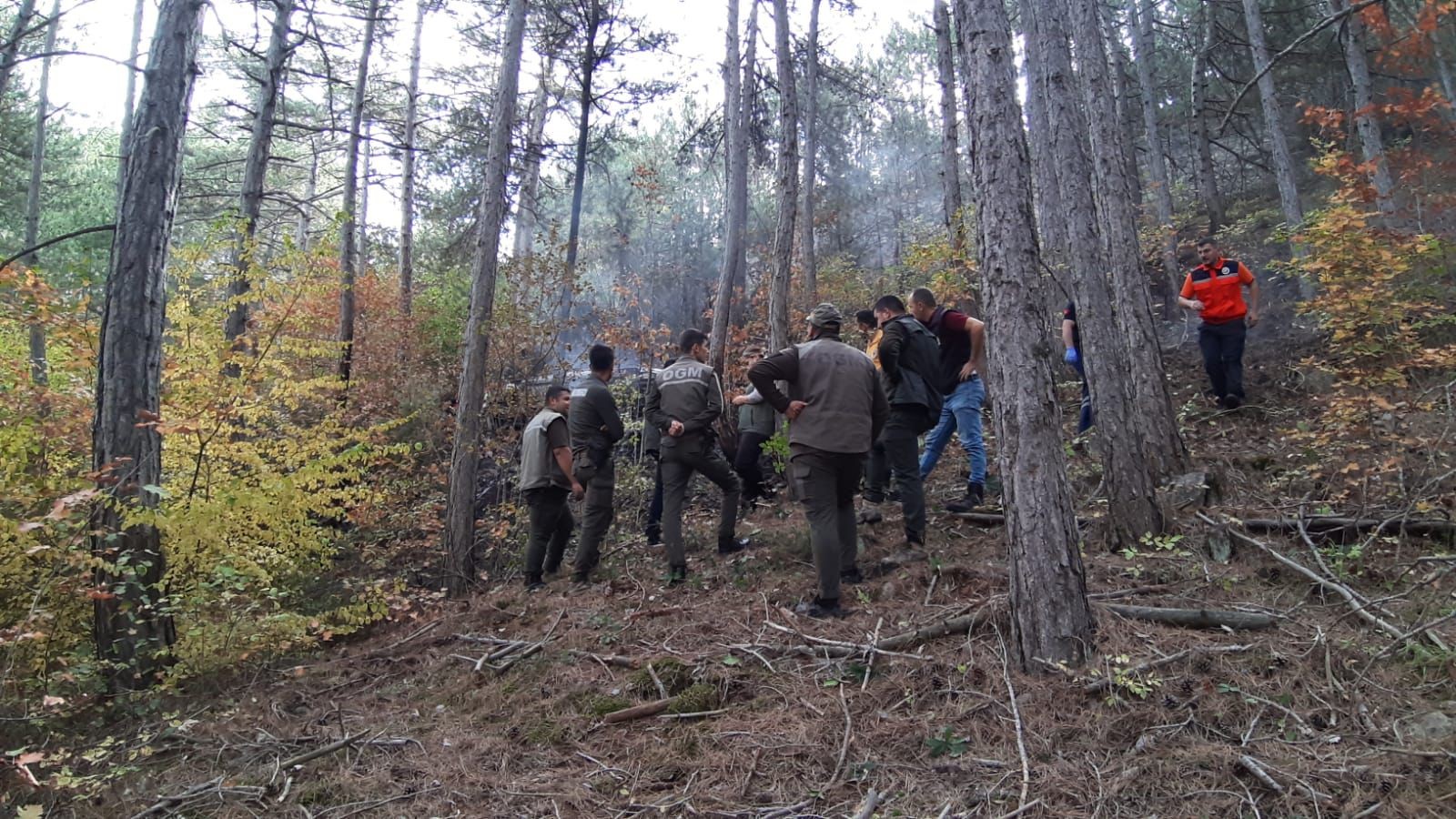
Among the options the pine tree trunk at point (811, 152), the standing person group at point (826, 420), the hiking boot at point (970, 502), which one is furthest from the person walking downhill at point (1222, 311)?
the pine tree trunk at point (811, 152)

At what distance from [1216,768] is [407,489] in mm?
10246

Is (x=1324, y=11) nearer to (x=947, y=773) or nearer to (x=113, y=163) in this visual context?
(x=947, y=773)

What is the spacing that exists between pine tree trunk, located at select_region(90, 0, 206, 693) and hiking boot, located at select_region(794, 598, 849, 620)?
173 inches

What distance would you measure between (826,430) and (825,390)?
0.93 feet

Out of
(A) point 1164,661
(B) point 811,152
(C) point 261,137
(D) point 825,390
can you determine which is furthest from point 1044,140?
(B) point 811,152

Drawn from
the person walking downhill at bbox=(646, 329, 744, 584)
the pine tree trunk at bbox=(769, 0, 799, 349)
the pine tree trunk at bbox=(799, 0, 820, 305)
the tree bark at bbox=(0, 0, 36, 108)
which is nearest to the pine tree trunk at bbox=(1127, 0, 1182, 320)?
the pine tree trunk at bbox=(799, 0, 820, 305)

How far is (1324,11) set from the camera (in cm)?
1766

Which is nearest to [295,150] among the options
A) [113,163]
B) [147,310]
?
[113,163]

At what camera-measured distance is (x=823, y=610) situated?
481cm

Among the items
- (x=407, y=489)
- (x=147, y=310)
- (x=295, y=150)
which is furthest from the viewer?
(x=295, y=150)

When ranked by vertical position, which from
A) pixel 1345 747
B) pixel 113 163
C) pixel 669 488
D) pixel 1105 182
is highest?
pixel 113 163

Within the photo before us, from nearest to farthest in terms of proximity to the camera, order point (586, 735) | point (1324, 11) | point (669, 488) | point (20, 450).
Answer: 1. point (586, 735)
2. point (20, 450)
3. point (669, 488)
4. point (1324, 11)

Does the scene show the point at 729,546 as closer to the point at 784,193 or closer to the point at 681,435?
the point at 681,435

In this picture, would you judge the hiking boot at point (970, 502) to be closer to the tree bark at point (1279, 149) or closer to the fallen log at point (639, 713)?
the fallen log at point (639, 713)
